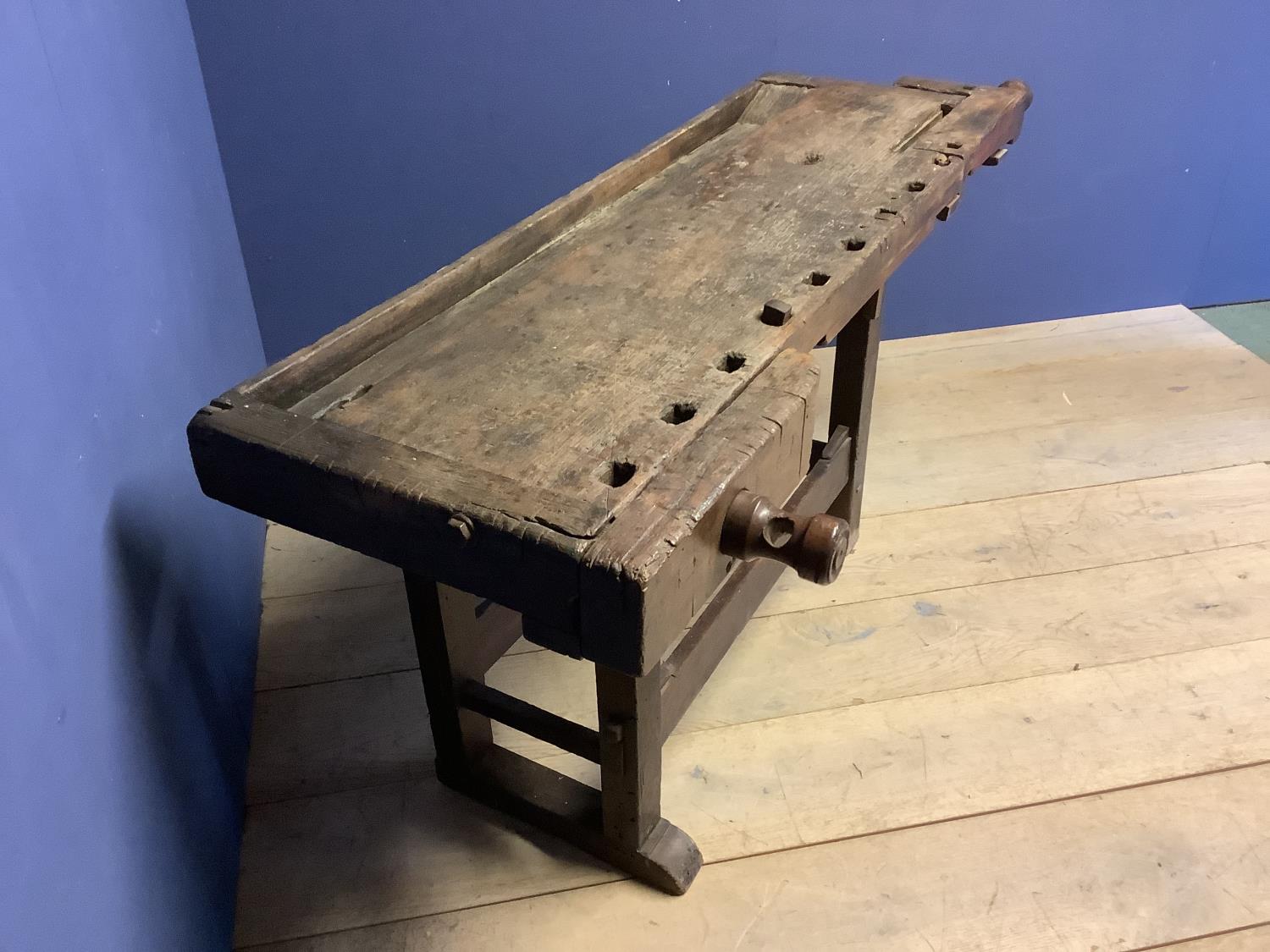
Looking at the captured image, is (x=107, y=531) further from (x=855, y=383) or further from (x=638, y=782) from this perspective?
(x=855, y=383)

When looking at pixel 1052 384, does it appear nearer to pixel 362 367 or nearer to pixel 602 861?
pixel 602 861

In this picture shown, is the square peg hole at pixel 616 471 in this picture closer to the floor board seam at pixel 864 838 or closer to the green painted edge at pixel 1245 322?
the floor board seam at pixel 864 838

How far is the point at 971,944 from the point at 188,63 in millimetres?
1744

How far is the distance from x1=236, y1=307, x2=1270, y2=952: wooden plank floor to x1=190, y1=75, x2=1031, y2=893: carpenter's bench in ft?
0.35

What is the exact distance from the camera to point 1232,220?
95.3 inches

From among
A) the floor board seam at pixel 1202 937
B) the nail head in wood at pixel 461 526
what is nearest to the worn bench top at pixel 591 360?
the nail head in wood at pixel 461 526

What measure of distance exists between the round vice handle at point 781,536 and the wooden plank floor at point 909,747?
1.90ft

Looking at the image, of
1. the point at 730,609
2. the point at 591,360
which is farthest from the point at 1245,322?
the point at 591,360

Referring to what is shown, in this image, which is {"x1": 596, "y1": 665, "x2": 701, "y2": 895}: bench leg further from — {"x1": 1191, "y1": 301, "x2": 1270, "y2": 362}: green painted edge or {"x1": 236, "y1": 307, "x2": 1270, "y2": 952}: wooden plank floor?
{"x1": 1191, "y1": 301, "x2": 1270, "y2": 362}: green painted edge

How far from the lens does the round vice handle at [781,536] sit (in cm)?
88

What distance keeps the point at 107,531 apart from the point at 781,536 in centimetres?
65

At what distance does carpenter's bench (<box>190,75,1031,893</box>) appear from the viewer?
33.4 inches

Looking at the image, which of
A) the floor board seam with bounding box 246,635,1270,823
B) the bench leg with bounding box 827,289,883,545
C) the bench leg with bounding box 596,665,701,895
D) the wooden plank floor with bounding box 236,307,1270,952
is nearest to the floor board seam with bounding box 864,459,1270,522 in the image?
the wooden plank floor with bounding box 236,307,1270,952

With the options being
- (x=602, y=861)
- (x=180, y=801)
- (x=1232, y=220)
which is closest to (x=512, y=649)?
(x=602, y=861)
